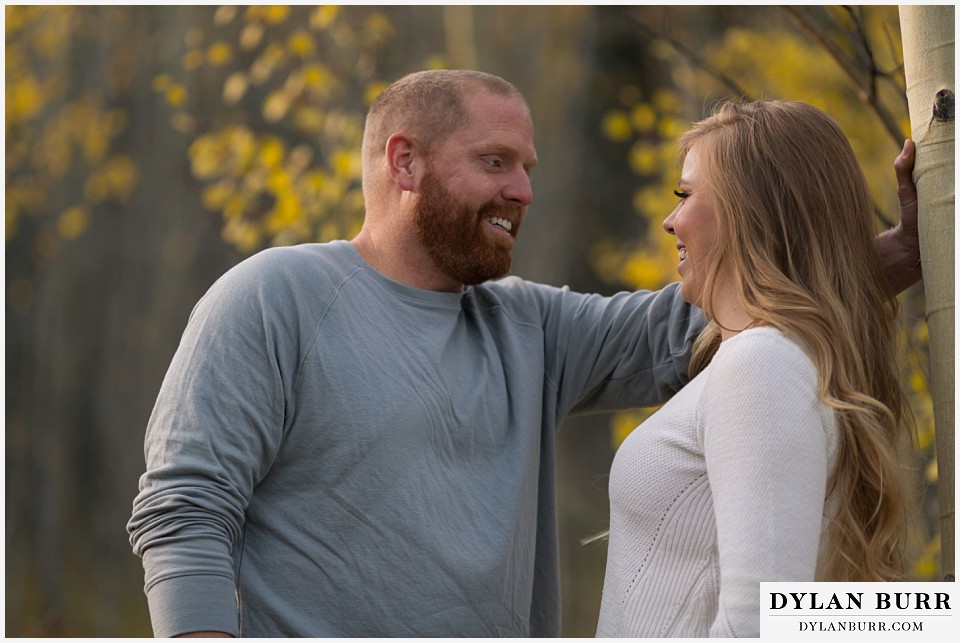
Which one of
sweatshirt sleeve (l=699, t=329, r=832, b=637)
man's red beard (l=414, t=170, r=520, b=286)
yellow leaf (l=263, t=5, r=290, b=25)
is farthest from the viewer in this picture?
yellow leaf (l=263, t=5, r=290, b=25)

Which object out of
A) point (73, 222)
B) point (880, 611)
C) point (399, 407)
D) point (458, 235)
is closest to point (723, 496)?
point (880, 611)

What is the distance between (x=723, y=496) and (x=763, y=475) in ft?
0.25

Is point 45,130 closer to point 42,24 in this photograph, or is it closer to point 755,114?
point 42,24

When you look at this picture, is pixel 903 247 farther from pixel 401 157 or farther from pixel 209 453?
pixel 209 453

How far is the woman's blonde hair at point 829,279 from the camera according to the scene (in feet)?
6.55

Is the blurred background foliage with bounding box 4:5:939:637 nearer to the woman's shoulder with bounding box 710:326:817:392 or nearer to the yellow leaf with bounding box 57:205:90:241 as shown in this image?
the yellow leaf with bounding box 57:205:90:241

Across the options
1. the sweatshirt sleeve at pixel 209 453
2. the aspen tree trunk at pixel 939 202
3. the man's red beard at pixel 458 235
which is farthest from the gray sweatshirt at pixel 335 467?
the aspen tree trunk at pixel 939 202

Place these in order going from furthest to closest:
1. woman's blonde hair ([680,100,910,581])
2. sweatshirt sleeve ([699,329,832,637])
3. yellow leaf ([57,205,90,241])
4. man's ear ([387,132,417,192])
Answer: yellow leaf ([57,205,90,241])
man's ear ([387,132,417,192])
woman's blonde hair ([680,100,910,581])
sweatshirt sleeve ([699,329,832,637])

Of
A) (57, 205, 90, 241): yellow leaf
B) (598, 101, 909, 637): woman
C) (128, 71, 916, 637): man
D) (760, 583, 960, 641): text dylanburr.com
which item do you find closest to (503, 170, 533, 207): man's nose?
(128, 71, 916, 637): man

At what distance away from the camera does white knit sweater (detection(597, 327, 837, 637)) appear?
1.85 meters

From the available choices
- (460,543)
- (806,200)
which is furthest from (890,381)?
(460,543)

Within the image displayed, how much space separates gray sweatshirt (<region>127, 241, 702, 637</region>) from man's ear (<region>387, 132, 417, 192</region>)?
278mm

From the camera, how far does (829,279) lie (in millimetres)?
2090

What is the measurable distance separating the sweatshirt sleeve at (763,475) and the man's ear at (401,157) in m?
1.13
